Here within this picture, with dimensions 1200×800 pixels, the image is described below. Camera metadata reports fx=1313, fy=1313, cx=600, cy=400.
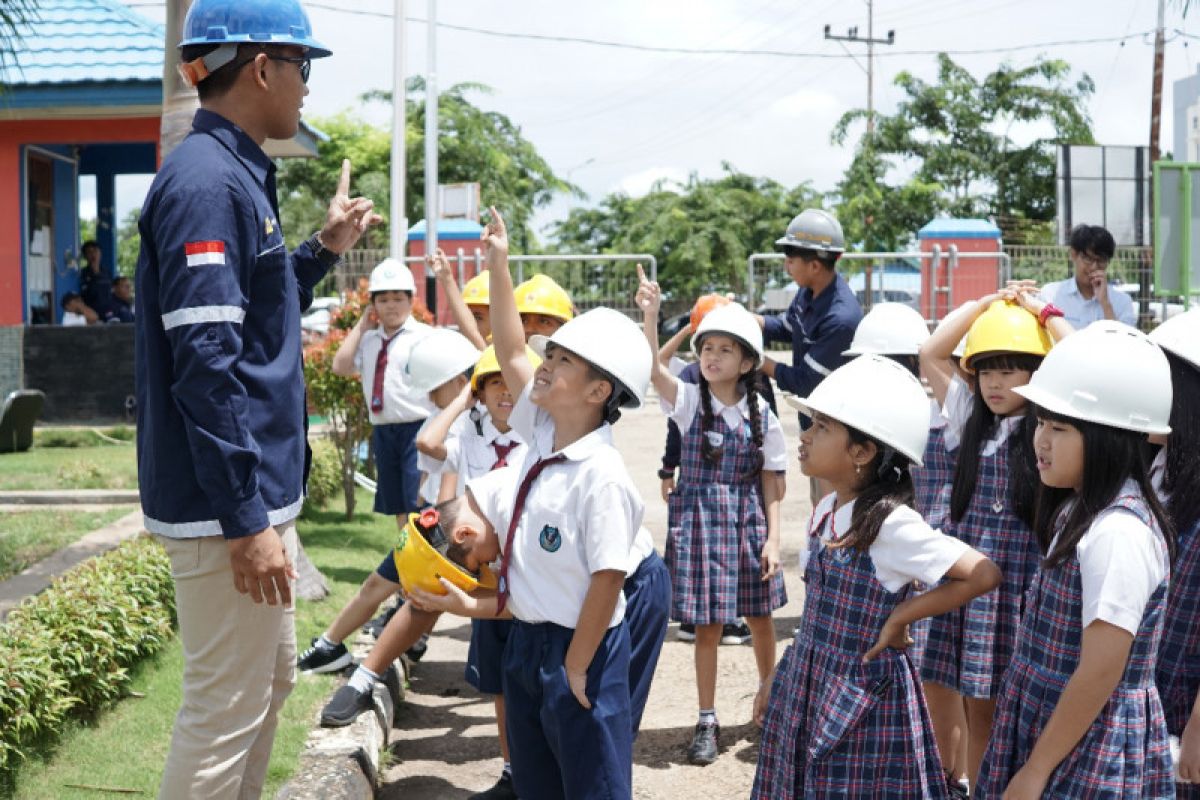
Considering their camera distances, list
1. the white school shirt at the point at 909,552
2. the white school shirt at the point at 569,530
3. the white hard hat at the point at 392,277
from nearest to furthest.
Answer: the white school shirt at the point at 909,552
the white school shirt at the point at 569,530
the white hard hat at the point at 392,277

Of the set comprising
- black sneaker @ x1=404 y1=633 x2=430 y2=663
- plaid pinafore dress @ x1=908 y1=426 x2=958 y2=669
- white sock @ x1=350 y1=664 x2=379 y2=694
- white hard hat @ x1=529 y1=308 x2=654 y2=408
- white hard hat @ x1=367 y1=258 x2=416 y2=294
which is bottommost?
black sneaker @ x1=404 y1=633 x2=430 y2=663

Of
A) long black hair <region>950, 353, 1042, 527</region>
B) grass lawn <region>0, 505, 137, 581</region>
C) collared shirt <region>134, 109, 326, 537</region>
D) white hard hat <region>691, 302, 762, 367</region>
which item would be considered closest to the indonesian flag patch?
collared shirt <region>134, 109, 326, 537</region>

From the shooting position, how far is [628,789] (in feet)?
11.2

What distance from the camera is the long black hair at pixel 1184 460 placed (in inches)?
129

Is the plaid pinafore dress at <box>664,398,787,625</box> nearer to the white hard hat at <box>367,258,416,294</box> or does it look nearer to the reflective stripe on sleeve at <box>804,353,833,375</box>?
the reflective stripe on sleeve at <box>804,353,833,375</box>

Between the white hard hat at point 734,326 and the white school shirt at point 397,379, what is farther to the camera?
the white school shirt at point 397,379

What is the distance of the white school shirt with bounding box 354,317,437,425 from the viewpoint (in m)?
7.31

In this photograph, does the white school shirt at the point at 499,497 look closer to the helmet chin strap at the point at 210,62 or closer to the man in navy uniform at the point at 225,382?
the man in navy uniform at the point at 225,382

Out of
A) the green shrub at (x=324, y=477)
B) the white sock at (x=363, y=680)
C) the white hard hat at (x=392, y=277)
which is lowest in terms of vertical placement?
the white sock at (x=363, y=680)

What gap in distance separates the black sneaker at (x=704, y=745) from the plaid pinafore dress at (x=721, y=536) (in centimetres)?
42

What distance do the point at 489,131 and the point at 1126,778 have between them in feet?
99.6

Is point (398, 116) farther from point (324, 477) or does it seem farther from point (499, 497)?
point (499, 497)

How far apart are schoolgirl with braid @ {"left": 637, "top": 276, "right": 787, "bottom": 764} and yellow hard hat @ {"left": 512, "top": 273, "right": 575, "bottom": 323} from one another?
0.44m

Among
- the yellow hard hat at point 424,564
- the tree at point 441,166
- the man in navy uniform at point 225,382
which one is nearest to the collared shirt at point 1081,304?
the yellow hard hat at point 424,564
